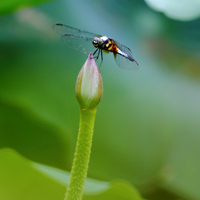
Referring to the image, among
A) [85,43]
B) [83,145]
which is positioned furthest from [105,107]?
[83,145]

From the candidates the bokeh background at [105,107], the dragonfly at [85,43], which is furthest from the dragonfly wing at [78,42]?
the bokeh background at [105,107]

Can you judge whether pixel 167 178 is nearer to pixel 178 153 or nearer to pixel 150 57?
pixel 178 153

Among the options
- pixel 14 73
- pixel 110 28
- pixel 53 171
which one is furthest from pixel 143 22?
pixel 53 171

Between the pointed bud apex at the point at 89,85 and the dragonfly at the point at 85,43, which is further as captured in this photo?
the dragonfly at the point at 85,43

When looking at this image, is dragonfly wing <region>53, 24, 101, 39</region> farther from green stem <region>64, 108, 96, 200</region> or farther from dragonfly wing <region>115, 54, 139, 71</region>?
green stem <region>64, 108, 96, 200</region>

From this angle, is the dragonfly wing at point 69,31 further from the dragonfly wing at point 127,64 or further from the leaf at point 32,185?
the leaf at point 32,185

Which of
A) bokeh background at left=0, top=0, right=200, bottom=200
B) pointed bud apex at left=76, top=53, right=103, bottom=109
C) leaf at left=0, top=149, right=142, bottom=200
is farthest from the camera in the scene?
bokeh background at left=0, top=0, right=200, bottom=200

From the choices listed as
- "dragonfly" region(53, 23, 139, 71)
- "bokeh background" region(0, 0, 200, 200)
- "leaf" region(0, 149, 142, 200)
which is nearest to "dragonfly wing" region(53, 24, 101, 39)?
"dragonfly" region(53, 23, 139, 71)

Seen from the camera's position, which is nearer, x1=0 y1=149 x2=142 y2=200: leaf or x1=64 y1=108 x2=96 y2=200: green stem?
x1=64 y1=108 x2=96 y2=200: green stem
